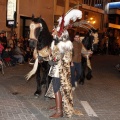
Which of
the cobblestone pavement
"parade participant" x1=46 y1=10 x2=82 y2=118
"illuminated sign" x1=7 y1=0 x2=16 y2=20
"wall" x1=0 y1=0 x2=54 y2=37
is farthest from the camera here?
"wall" x1=0 y1=0 x2=54 y2=37

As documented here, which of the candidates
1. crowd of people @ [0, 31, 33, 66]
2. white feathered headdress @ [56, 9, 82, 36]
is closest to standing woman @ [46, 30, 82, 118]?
white feathered headdress @ [56, 9, 82, 36]

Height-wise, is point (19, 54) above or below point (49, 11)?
below

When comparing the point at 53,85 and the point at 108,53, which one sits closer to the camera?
the point at 53,85

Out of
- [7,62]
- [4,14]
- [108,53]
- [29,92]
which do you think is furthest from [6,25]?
[108,53]

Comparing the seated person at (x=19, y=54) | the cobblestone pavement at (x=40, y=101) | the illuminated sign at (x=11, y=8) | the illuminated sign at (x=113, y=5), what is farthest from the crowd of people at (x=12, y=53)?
the illuminated sign at (x=113, y=5)

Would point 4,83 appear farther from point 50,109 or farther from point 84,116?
point 84,116

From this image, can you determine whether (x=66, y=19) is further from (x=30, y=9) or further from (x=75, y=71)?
(x=30, y=9)

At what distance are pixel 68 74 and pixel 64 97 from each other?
51 cm

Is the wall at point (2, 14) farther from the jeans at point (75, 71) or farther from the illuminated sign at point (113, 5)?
the illuminated sign at point (113, 5)

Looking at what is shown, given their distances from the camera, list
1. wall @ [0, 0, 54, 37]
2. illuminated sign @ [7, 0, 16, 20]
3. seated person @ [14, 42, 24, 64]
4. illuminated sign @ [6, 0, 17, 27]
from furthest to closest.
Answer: wall @ [0, 0, 54, 37] → illuminated sign @ [7, 0, 16, 20] → illuminated sign @ [6, 0, 17, 27] → seated person @ [14, 42, 24, 64]

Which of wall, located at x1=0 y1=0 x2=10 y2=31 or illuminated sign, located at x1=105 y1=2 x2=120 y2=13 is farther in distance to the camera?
illuminated sign, located at x1=105 y1=2 x2=120 y2=13

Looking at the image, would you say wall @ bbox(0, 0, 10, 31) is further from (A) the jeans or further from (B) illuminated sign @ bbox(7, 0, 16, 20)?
(A) the jeans

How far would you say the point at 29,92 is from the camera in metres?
8.27

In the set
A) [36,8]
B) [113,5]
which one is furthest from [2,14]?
[113,5]
